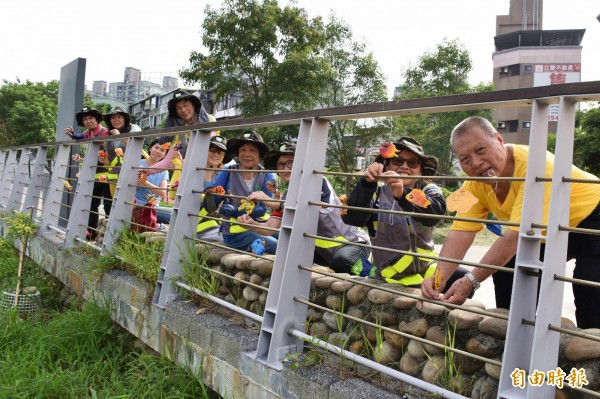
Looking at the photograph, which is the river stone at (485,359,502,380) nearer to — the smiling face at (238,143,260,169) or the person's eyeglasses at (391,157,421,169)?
the person's eyeglasses at (391,157,421,169)

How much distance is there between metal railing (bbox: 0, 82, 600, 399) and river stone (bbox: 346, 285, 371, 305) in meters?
0.07

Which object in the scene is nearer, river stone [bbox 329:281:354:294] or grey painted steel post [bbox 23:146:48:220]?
river stone [bbox 329:281:354:294]

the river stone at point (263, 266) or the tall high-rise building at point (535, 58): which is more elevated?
the tall high-rise building at point (535, 58)

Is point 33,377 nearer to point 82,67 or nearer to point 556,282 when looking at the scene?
point 556,282

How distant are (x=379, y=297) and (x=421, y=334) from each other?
0.95ft

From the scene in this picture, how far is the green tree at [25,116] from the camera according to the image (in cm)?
3017

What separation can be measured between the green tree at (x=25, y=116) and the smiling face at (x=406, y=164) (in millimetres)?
29575

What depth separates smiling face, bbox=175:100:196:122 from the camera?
18.2 ft

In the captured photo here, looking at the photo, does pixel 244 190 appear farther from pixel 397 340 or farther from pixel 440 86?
pixel 440 86

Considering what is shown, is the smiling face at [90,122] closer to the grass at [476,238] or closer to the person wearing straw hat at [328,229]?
the person wearing straw hat at [328,229]

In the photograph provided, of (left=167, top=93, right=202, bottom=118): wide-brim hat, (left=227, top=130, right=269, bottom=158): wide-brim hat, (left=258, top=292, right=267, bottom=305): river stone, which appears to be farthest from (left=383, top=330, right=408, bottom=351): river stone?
(left=167, top=93, right=202, bottom=118): wide-brim hat

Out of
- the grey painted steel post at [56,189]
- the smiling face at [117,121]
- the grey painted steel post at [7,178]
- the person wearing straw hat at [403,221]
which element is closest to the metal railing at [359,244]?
the person wearing straw hat at [403,221]

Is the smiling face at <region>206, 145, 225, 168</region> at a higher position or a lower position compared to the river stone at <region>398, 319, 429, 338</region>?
higher

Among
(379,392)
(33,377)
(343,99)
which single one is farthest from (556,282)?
(343,99)
